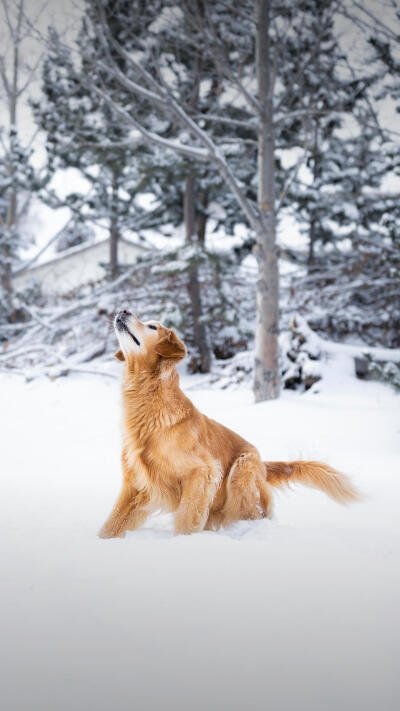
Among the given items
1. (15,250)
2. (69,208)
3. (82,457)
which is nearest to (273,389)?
(82,457)

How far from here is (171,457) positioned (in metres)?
2.35

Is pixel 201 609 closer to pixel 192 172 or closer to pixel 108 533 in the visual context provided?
pixel 108 533

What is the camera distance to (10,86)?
49.3 ft

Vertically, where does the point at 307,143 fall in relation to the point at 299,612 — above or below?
above

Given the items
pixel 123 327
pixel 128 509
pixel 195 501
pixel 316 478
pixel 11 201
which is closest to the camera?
pixel 195 501

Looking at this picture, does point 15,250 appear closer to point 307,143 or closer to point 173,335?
point 307,143

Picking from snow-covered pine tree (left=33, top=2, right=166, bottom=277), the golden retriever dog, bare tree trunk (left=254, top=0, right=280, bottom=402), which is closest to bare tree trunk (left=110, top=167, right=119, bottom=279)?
snow-covered pine tree (left=33, top=2, right=166, bottom=277)

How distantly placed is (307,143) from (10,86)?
11584mm

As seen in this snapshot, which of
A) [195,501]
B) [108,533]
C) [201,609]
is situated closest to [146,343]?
[195,501]

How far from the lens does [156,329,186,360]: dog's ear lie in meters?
2.52

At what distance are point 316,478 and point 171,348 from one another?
1.11 metres

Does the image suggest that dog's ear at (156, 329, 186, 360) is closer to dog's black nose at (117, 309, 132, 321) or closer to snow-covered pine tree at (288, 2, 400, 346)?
dog's black nose at (117, 309, 132, 321)

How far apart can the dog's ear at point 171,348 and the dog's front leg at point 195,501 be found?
591mm

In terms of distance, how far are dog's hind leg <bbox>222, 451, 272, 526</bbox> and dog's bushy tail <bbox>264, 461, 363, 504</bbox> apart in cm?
19
